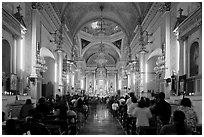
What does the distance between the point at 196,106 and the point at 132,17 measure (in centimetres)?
1623

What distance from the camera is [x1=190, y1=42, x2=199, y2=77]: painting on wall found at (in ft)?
35.1

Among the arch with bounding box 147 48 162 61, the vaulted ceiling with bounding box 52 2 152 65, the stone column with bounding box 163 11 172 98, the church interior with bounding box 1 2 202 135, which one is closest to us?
the church interior with bounding box 1 2 202 135

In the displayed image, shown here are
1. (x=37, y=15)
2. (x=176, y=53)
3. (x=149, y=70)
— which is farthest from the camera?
(x=149, y=70)

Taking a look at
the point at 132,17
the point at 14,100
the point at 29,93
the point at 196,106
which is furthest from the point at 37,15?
the point at 132,17

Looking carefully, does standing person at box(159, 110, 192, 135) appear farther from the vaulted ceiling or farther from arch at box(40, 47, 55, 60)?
Result: the vaulted ceiling

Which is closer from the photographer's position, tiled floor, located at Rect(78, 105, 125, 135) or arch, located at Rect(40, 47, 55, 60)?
tiled floor, located at Rect(78, 105, 125, 135)

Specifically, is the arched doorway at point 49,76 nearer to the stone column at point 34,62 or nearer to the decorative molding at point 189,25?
the stone column at point 34,62

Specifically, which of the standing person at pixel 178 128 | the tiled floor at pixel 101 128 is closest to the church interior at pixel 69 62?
the tiled floor at pixel 101 128

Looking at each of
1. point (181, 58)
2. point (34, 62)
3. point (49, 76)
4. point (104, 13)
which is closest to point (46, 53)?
point (49, 76)

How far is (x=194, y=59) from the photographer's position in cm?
1104

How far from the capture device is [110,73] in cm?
4644

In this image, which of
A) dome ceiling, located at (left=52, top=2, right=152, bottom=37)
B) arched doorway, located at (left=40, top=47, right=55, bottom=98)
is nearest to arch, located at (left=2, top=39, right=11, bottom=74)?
arched doorway, located at (left=40, top=47, right=55, bottom=98)

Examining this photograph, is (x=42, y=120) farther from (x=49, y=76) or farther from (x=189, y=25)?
(x=49, y=76)

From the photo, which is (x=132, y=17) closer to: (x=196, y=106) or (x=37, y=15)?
(x=37, y=15)
